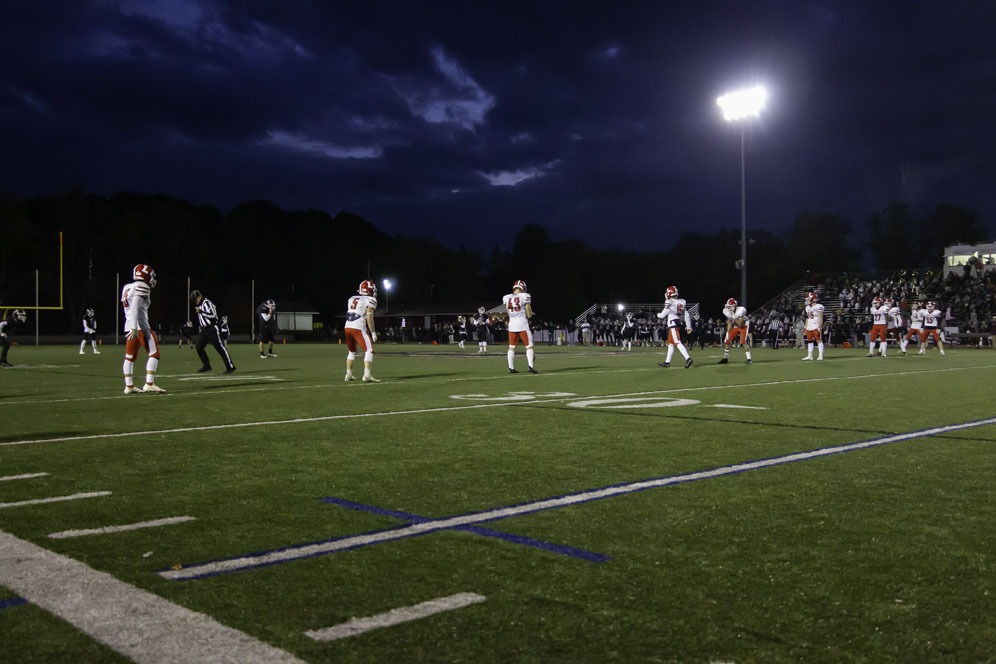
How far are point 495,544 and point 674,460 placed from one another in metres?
2.64

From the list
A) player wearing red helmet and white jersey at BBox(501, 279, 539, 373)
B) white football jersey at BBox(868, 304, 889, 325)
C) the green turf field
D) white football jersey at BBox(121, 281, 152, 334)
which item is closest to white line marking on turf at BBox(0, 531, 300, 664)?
the green turf field

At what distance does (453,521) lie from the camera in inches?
164

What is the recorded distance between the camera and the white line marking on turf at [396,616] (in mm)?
2656

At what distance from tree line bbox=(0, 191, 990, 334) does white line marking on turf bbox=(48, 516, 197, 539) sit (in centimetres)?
6168

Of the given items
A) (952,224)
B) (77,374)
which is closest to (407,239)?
(952,224)

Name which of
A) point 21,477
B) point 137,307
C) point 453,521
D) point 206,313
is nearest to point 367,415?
point 21,477

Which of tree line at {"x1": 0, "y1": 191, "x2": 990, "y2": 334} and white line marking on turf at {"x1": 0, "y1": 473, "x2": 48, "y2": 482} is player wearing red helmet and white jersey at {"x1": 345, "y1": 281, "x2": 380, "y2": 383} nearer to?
white line marking on turf at {"x1": 0, "y1": 473, "x2": 48, "y2": 482}

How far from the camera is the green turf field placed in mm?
2641

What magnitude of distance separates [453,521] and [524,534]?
1.44 ft

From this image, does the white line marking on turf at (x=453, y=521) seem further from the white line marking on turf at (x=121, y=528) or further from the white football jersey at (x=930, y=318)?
the white football jersey at (x=930, y=318)

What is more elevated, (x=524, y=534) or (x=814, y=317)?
(x=814, y=317)

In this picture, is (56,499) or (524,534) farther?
(56,499)

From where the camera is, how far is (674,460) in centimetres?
602

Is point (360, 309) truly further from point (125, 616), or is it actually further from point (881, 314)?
point (881, 314)
